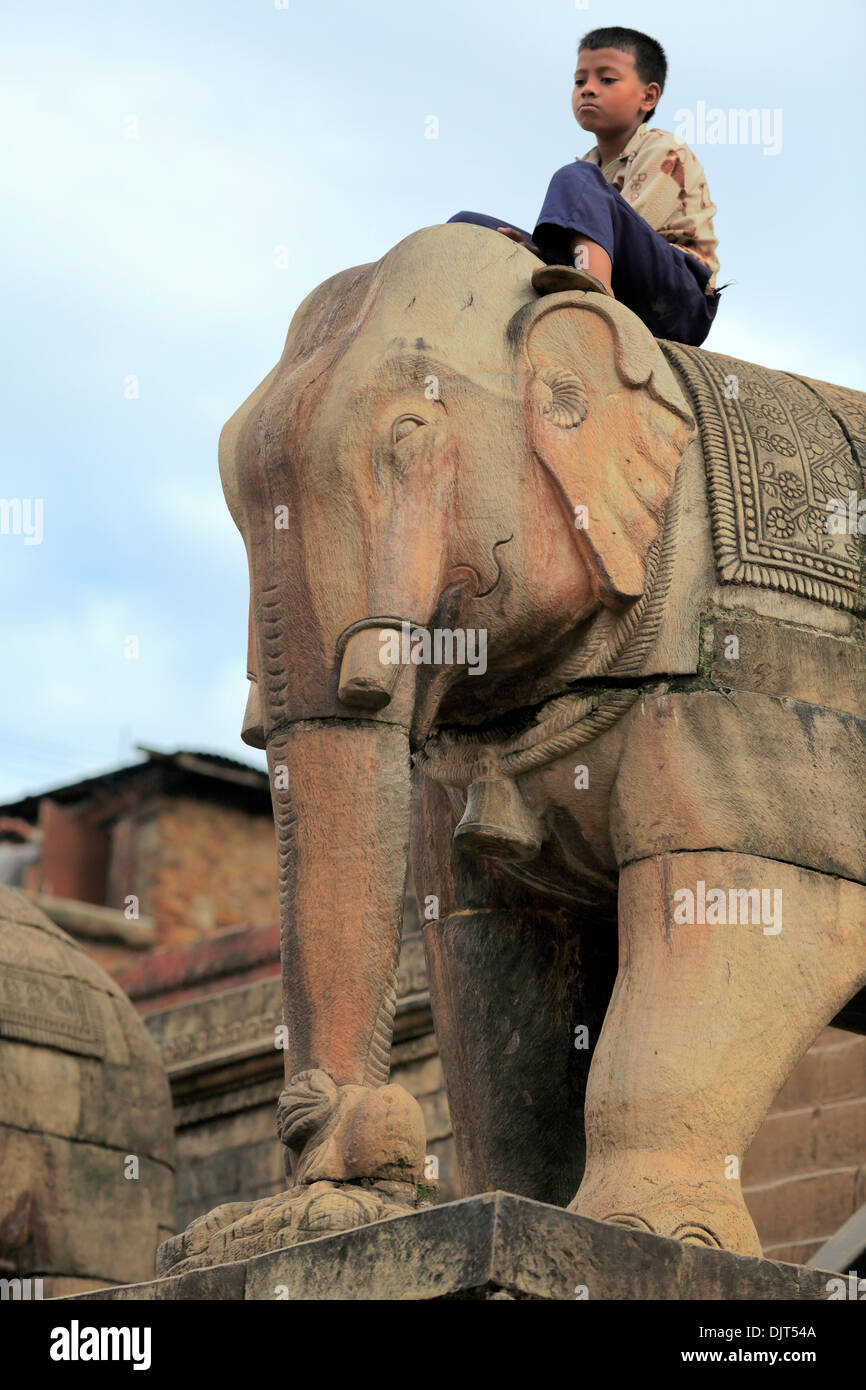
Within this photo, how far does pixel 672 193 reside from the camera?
5.16 metres

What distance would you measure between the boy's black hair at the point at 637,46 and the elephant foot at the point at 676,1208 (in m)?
2.34

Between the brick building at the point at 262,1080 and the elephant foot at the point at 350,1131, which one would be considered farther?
the brick building at the point at 262,1080

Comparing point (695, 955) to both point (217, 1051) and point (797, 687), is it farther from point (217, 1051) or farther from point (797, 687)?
point (217, 1051)

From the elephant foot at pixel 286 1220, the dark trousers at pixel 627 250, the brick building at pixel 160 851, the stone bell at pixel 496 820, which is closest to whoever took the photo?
the elephant foot at pixel 286 1220

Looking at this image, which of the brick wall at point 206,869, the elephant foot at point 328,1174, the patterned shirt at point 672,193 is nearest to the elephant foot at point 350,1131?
the elephant foot at point 328,1174

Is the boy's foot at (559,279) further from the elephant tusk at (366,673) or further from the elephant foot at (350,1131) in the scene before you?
the elephant foot at (350,1131)

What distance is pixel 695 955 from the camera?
4.36 metres

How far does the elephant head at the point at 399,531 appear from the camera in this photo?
4.30m

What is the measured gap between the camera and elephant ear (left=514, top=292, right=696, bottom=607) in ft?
14.7

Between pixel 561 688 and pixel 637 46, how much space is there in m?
1.55

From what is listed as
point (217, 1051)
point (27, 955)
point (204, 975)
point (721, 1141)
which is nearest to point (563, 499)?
point (721, 1141)

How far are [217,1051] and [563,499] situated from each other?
7.12 meters

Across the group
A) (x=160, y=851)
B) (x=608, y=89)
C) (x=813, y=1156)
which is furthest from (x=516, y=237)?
(x=160, y=851)

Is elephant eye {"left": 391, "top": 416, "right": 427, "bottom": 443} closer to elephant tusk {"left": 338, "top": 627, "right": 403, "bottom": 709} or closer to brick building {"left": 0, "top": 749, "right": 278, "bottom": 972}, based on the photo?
elephant tusk {"left": 338, "top": 627, "right": 403, "bottom": 709}
